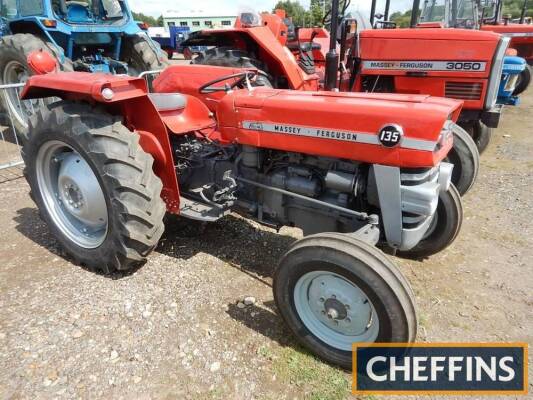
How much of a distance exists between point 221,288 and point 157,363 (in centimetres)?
68

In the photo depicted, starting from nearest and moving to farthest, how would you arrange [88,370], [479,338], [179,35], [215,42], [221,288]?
[88,370] → [479,338] → [221,288] → [215,42] → [179,35]

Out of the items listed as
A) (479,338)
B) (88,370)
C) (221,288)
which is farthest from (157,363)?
(479,338)

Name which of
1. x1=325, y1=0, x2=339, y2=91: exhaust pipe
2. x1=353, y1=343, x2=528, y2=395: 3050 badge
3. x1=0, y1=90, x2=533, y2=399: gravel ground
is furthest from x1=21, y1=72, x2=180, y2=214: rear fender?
x1=325, y1=0, x2=339, y2=91: exhaust pipe

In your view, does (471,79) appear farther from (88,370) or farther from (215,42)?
(88,370)

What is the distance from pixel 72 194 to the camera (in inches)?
113

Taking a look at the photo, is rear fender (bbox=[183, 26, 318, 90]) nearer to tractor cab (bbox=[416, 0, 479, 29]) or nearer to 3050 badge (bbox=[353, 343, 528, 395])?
tractor cab (bbox=[416, 0, 479, 29])

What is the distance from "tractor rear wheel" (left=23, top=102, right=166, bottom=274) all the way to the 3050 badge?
4.75 feet

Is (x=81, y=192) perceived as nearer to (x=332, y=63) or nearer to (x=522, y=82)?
(x=332, y=63)

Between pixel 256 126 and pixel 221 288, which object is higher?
pixel 256 126

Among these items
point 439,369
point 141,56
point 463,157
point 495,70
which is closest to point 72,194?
point 439,369

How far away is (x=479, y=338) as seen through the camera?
90.2 inches

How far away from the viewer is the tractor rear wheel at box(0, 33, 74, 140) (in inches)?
200

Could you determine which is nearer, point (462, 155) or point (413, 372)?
point (413, 372)

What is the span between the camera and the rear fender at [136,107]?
2441mm
